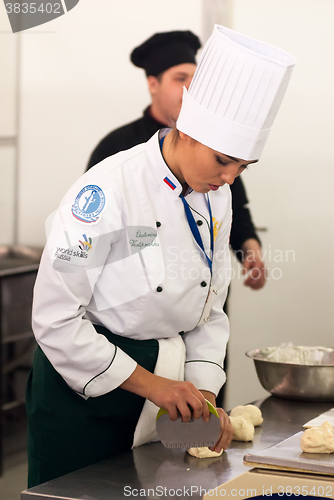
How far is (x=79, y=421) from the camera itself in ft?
4.33

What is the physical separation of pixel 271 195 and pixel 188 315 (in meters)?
1.54

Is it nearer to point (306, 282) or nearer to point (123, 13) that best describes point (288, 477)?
point (306, 282)

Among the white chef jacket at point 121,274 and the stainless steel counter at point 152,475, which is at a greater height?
the white chef jacket at point 121,274

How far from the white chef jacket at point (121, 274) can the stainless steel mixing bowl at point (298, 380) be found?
0.91 ft

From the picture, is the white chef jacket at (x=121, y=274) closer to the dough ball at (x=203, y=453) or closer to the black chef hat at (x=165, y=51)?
the dough ball at (x=203, y=453)

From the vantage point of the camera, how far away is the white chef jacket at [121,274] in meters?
1.20

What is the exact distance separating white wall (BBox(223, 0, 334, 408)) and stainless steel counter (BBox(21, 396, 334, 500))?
1.46 metres

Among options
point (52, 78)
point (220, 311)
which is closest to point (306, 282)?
point (220, 311)

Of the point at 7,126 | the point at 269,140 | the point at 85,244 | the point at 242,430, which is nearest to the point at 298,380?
the point at 242,430

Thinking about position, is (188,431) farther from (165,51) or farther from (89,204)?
(165,51)

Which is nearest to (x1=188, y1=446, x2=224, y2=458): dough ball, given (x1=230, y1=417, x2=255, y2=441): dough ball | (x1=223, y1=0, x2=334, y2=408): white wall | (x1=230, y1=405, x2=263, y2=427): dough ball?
(x1=230, y1=417, x2=255, y2=441): dough ball

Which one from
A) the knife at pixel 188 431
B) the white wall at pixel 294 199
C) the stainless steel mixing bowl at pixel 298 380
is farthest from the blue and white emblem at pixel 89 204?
the white wall at pixel 294 199

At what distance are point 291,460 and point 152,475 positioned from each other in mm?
264

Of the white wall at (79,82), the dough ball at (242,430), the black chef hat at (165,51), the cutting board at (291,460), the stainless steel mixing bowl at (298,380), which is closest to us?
the cutting board at (291,460)
